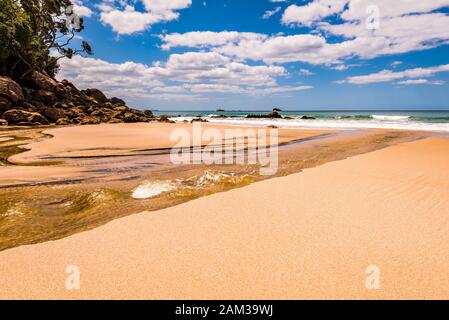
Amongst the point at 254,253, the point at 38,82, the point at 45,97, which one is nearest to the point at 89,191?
the point at 254,253

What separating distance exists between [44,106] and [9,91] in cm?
407

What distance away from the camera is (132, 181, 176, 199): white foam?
192 inches

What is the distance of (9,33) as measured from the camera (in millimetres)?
26703

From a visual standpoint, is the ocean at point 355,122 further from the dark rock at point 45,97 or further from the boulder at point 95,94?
the dark rock at point 45,97

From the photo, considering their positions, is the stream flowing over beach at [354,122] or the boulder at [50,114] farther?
the boulder at [50,114]

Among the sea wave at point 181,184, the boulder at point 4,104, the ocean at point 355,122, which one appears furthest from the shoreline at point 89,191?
the ocean at point 355,122

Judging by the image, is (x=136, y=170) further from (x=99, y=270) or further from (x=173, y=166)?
(x=99, y=270)

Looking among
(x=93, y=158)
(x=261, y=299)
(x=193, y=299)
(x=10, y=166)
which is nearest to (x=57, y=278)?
(x=193, y=299)

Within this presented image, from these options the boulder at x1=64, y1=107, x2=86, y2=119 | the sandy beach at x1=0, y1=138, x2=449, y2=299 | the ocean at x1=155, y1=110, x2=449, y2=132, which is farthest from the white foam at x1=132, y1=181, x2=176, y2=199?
the boulder at x1=64, y1=107, x2=86, y2=119

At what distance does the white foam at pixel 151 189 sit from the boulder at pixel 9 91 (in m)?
28.3

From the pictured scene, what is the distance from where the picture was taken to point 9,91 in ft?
87.1

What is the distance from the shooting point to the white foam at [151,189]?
487 centimetres

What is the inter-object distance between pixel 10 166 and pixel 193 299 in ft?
25.9

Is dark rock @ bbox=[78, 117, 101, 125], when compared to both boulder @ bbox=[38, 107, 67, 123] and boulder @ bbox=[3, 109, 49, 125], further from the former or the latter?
boulder @ bbox=[3, 109, 49, 125]
